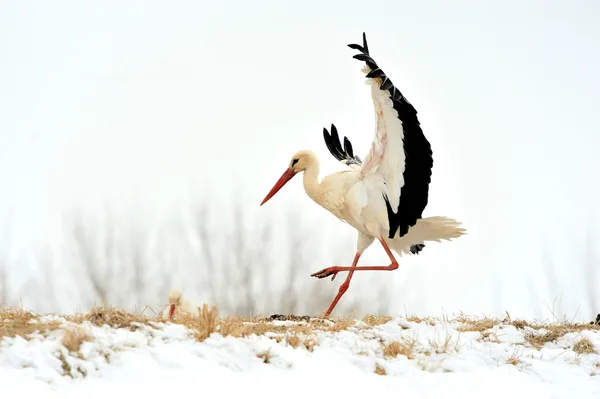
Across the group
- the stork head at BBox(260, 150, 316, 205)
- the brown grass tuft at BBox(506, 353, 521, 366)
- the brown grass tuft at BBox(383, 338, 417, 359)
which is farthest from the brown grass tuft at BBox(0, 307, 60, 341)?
the stork head at BBox(260, 150, 316, 205)

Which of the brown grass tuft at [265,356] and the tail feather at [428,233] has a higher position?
the tail feather at [428,233]

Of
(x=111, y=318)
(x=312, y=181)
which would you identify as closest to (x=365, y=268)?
(x=312, y=181)

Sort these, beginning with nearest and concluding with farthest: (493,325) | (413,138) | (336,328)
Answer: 1. (336,328)
2. (493,325)
3. (413,138)

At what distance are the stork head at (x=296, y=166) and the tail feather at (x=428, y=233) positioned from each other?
167 centimetres

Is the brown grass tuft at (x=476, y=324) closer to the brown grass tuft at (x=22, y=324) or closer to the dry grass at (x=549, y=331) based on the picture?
the dry grass at (x=549, y=331)

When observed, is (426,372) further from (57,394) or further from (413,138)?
(413,138)

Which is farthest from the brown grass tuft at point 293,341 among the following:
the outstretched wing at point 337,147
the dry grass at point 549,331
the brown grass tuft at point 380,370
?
the outstretched wing at point 337,147

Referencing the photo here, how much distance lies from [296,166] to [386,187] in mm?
1662

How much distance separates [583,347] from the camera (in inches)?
271

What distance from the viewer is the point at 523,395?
552cm

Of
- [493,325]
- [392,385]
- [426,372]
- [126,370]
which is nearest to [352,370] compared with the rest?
[392,385]

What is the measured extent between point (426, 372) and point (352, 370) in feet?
2.18

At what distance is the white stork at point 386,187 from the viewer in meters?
8.57

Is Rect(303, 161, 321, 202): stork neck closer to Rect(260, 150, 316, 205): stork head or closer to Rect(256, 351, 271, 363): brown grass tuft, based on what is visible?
Rect(260, 150, 316, 205): stork head
